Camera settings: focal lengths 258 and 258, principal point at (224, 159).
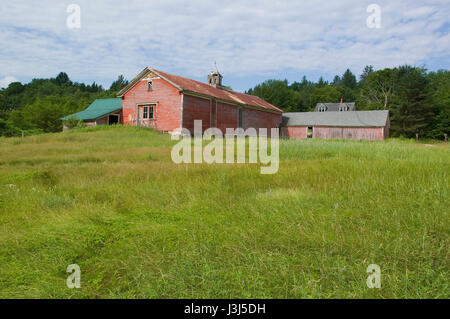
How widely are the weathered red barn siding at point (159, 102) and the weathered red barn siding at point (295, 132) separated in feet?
77.6

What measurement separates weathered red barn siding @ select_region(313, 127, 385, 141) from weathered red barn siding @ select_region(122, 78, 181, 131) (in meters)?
25.7

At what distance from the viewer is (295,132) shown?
42219 mm

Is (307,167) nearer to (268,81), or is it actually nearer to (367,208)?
(367,208)

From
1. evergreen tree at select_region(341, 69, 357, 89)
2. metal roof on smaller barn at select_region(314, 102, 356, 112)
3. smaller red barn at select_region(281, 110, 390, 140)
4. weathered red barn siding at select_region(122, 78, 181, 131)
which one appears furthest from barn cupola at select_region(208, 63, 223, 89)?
evergreen tree at select_region(341, 69, 357, 89)

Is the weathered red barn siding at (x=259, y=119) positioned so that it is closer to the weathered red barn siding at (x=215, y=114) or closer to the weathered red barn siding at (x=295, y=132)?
the weathered red barn siding at (x=215, y=114)

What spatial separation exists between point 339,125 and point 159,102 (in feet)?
90.0

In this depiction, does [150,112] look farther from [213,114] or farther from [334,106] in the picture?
[334,106]

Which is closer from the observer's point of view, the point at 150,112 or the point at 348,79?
the point at 150,112

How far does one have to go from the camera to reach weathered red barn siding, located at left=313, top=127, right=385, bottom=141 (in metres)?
35.9

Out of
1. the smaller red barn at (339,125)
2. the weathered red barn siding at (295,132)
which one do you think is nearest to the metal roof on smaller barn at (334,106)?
the smaller red barn at (339,125)

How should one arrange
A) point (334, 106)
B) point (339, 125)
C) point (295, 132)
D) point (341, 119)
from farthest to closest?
point (334, 106)
point (295, 132)
point (341, 119)
point (339, 125)

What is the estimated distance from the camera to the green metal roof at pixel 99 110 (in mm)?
29188

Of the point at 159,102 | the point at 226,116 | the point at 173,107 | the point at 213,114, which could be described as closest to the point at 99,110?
the point at 159,102

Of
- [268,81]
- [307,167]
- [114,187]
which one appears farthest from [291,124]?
[268,81]
